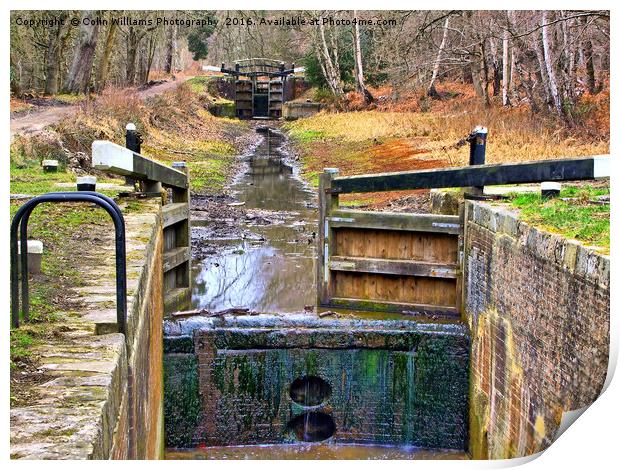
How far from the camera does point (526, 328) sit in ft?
19.4

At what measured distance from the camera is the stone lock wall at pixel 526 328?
4801 millimetres

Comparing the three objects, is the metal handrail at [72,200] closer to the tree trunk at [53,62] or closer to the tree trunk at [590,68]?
the tree trunk at [53,62]

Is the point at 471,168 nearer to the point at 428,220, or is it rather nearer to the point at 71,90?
the point at 428,220

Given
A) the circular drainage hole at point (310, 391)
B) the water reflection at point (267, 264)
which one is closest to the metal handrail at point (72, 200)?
the circular drainage hole at point (310, 391)

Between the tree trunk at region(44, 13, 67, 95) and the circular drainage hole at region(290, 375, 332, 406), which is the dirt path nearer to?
the tree trunk at region(44, 13, 67, 95)

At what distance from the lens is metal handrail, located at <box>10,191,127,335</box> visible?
348cm

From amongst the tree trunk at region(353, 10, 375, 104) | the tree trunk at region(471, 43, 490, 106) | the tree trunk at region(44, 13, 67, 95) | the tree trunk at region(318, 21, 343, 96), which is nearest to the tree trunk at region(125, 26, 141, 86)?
the tree trunk at region(44, 13, 67, 95)

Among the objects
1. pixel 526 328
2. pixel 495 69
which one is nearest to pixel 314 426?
pixel 526 328

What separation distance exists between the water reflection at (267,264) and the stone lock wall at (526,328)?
179 cm

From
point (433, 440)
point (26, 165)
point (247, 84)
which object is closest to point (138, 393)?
point (433, 440)

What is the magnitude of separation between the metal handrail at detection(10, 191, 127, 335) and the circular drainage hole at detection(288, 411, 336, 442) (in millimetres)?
3548

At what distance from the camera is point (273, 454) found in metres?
7.07

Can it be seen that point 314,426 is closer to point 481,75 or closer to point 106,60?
point 106,60

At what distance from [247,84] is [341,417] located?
16.6m
